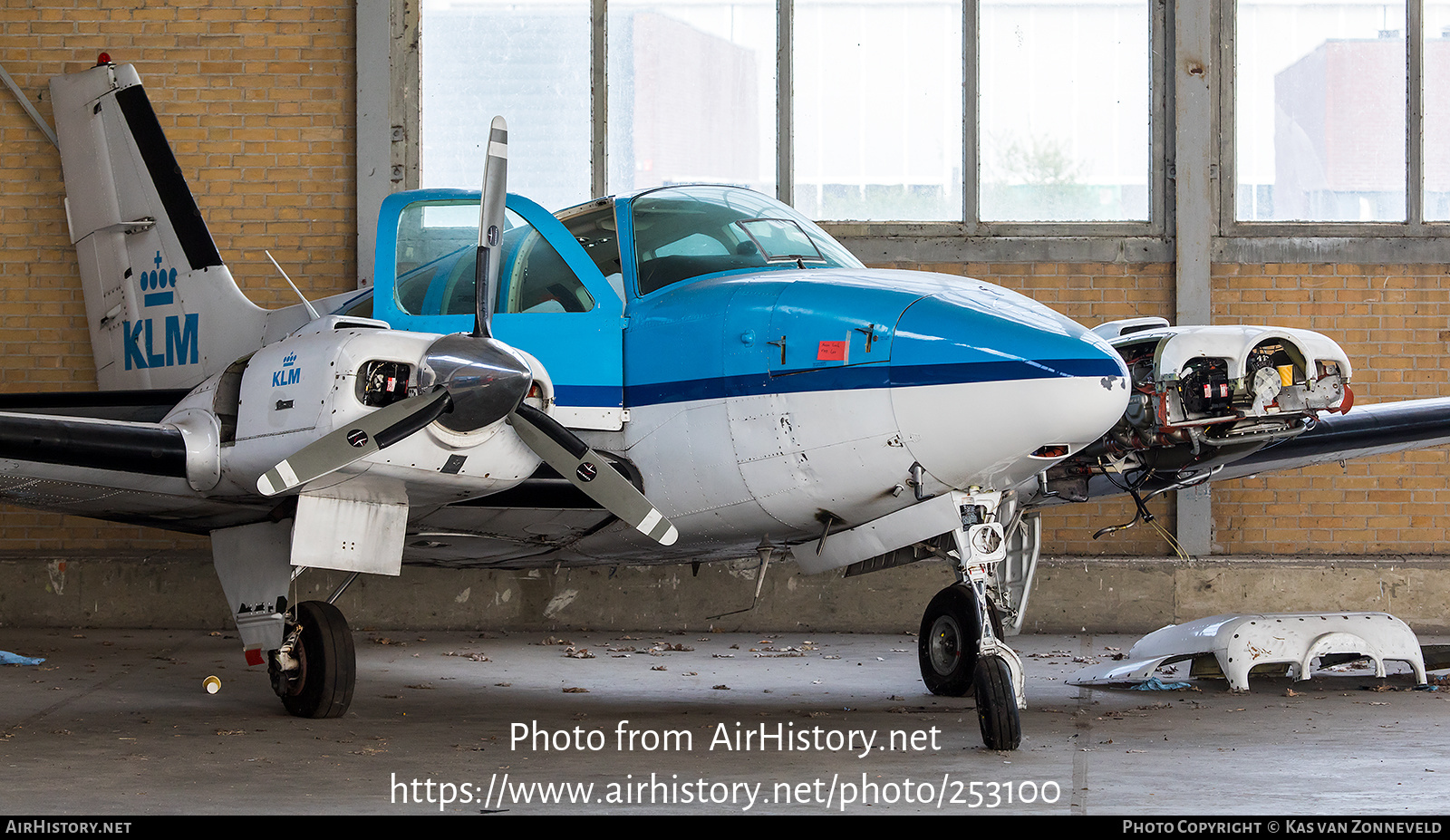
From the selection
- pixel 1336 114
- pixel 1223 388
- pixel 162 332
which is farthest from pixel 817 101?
pixel 1223 388

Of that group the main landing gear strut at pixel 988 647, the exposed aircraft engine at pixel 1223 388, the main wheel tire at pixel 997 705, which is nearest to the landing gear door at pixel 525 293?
the main landing gear strut at pixel 988 647

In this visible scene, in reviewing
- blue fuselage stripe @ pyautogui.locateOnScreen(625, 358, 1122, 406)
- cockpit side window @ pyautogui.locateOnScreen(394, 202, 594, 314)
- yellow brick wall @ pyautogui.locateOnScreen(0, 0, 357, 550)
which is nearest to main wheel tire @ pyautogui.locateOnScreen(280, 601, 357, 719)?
cockpit side window @ pyautogui.locateOnScreen(394, 202, 594, 314)

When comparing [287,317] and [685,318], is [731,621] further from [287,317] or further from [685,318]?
[685,318]

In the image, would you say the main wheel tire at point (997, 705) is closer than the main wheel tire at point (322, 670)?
Yes

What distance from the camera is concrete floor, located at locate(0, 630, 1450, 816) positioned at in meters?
5.17

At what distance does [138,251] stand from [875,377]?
6.82m

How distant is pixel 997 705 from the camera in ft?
20.1

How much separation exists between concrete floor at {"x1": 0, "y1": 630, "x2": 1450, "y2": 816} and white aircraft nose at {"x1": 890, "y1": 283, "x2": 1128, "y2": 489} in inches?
53.9

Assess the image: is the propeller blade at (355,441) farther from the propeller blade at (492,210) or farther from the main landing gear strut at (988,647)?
the main landing gear strut at (988,647)

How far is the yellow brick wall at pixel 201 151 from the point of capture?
11.9m

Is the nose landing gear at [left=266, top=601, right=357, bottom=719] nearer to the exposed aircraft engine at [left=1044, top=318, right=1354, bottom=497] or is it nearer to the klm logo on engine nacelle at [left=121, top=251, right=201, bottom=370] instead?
the klm logo on engine nacelle at [left=121, top=251, right=201, bottom=370]

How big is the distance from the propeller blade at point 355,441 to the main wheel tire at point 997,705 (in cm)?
275

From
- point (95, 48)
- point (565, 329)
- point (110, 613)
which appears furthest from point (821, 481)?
point (95, 48)

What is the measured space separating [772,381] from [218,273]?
5.36m
